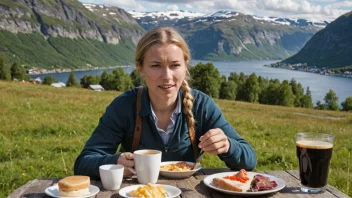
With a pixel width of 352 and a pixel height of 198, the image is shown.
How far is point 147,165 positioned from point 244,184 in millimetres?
691

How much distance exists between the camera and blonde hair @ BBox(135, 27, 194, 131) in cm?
375

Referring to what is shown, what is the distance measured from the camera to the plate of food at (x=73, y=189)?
2.75m

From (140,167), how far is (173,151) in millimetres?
943

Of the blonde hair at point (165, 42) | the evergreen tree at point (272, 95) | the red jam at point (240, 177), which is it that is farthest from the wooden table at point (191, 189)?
the evergreen tree at point (272, 95)

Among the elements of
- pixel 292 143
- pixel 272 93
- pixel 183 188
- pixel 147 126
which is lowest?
pixel 272 93

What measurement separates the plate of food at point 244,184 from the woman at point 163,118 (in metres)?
0.34

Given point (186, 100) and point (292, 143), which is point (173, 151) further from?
point (292, 143)

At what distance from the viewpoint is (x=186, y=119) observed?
3.98 m

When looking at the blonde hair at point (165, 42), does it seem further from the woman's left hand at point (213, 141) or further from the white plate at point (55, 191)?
the white plate at point (55, 191)

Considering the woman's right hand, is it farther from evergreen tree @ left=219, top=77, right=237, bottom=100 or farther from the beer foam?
evergreen tree @ left=219, top=77, right=237, bottom=100

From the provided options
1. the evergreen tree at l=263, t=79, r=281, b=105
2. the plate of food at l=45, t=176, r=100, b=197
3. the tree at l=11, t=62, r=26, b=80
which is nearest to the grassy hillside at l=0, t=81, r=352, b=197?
the plate of food at l=45, t=176, r=100, b=197

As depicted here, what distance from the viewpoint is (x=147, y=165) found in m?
3.06

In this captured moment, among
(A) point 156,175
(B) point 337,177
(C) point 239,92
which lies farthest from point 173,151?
(C) point 239,92

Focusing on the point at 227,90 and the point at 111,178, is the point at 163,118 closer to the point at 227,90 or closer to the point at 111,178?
the point at 111,178
